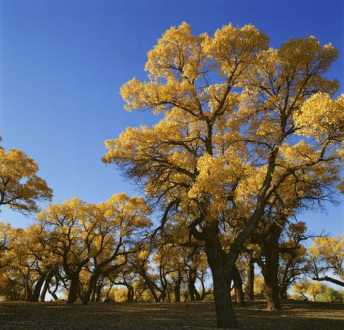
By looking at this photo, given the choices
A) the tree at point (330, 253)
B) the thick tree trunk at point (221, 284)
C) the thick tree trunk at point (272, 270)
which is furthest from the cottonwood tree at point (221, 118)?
the tree at point (330, 253)

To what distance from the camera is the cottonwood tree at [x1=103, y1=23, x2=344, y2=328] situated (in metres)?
15.5

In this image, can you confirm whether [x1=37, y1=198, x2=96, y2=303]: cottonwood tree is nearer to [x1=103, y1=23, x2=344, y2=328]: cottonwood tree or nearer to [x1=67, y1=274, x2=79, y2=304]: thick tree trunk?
[x1=67, y1=274, x2=79, y2=304]: thick tree trunk

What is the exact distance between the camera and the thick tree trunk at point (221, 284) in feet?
47.2

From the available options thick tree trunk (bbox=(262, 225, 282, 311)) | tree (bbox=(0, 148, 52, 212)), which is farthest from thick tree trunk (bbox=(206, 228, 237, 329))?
tree (bbox=(0, 148, 52, 212))

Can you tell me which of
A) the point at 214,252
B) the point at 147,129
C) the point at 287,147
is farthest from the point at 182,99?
A: the point at 214,252

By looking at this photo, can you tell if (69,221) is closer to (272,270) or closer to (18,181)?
(18,181)

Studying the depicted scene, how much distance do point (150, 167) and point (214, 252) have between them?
15.7 ft

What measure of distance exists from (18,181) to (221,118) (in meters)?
17.0

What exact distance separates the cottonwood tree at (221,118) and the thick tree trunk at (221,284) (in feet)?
0.13

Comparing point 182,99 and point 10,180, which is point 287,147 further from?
point 10,180

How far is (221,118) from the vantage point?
57.1 ft

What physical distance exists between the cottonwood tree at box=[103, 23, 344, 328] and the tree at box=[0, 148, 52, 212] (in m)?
12.9

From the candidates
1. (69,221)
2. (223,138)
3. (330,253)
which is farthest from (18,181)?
Answer: (330,253)

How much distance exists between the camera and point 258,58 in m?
16.1
